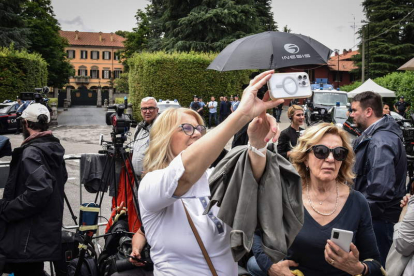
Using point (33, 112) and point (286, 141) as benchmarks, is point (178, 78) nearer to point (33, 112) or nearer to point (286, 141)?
point (286, 141)

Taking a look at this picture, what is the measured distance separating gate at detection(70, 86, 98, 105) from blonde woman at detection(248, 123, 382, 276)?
198ft

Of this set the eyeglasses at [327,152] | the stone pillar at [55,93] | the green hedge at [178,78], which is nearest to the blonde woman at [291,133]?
the eyeglasses at [327,152]

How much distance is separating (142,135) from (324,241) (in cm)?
341

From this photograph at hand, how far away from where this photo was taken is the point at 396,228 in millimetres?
2814

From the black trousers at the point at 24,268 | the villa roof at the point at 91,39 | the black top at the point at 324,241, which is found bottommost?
the black trousers at the point at 24,268

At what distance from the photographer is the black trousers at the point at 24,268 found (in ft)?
11.3

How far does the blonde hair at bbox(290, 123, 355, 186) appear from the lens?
2922 millimetres

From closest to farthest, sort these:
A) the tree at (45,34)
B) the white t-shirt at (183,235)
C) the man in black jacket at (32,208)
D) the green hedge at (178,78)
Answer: the white t-shirt at (183,235), the man in black jacket at (32,208), the green hedge at (178,78), the tree at (45,34)

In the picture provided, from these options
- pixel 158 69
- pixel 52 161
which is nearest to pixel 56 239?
pixel 52 161

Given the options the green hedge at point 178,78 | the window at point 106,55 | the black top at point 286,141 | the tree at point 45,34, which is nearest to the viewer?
the black top at point 286,141

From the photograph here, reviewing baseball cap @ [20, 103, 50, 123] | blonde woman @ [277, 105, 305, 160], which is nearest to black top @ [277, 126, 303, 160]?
blonde woman @ [277, 105, 305, 160]

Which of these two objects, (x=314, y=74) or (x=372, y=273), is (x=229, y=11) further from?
(x=314, y=74)

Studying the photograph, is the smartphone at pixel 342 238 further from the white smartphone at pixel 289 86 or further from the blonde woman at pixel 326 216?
the white smartphone at pixel 289 86

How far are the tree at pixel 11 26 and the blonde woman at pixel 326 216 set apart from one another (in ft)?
111
